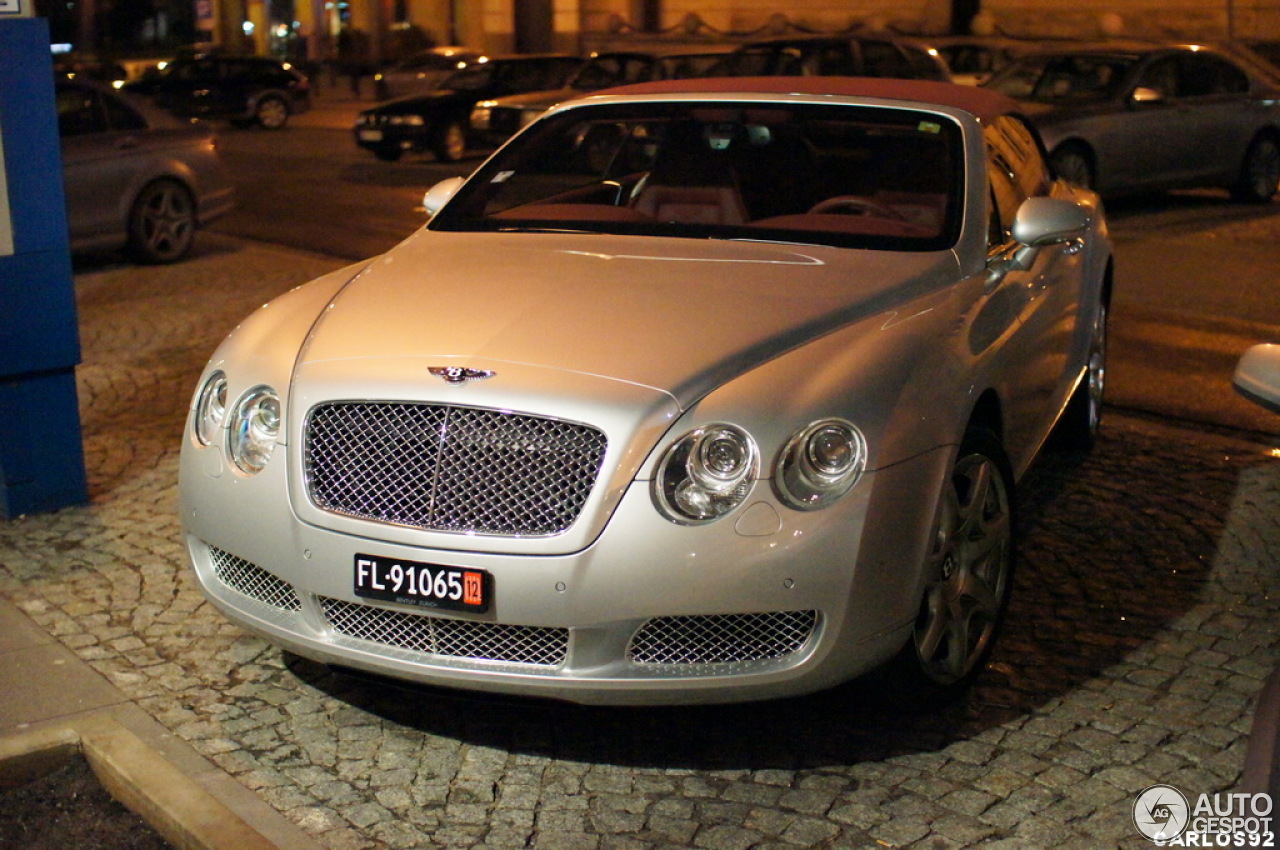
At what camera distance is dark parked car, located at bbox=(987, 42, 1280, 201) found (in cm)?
1423

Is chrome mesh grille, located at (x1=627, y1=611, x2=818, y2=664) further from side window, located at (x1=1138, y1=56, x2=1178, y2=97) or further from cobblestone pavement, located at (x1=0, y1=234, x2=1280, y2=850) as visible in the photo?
side window, located at (x1=1138, y1=56, x2=1178, y2=97)

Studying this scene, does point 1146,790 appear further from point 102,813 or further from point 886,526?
point 102,813

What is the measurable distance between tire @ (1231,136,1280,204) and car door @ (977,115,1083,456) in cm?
1040

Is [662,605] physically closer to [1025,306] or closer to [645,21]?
[1025,306]

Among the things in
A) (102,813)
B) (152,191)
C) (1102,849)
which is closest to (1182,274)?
(152,191)

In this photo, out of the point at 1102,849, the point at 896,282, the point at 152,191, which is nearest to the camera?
the point at 1102,849

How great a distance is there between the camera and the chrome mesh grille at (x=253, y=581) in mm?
4086

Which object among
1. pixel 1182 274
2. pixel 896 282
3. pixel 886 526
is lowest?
pixel 1182 274

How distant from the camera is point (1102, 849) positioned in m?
3.56

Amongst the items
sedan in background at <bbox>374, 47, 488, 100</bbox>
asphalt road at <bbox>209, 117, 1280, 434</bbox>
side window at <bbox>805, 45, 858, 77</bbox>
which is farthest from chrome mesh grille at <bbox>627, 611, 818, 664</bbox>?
sedan in background at <bbox>374, 47, 488, 100</bbox>

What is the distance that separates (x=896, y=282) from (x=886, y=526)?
1.00m

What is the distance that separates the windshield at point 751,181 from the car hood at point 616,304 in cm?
21

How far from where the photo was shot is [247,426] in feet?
13.7

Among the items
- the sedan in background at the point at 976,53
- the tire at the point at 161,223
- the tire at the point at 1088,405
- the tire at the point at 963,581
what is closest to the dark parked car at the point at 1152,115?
the sedan in background at the point at 976,53
